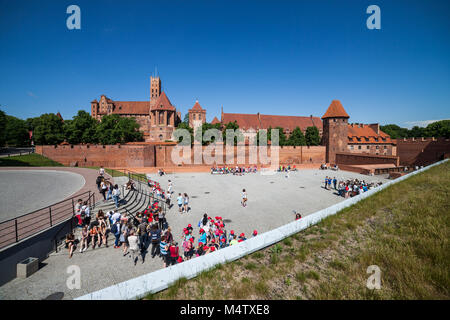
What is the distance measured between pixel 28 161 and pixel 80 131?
12.1 m

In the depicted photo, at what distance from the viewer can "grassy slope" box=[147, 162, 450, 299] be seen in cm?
297

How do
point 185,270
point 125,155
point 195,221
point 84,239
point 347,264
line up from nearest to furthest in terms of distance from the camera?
point 185,270, point 347,264, point 84,239, point 195,221, point 125,155

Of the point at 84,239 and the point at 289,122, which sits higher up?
the point at 289,122

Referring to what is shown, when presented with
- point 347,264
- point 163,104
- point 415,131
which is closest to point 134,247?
point 347,264

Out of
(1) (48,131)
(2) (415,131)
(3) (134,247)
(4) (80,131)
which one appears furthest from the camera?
(2) (415,131)

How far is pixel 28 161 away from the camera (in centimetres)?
2691

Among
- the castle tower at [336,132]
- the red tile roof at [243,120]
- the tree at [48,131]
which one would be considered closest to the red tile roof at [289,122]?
the red tile roof at [243,120]

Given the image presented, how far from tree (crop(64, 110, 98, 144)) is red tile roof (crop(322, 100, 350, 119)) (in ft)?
158

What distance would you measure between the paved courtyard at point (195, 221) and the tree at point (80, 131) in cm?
2880

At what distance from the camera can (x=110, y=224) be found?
29.6 ft

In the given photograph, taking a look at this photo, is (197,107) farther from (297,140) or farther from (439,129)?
(439,129)

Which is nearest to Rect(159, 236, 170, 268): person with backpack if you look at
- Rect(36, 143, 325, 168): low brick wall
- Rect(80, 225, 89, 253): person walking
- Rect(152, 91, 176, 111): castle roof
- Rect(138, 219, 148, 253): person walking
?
Rect(138, 219, 148, 253): person walking
